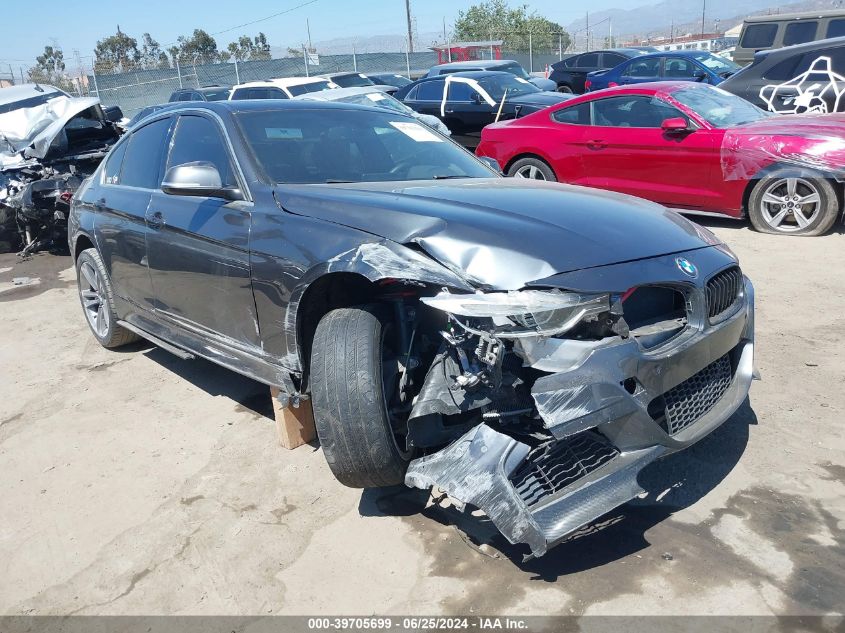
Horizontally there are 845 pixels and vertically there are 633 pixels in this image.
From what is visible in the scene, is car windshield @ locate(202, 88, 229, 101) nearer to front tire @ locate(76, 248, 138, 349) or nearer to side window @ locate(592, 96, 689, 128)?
side window @ locate(592, 96, 689, 128)

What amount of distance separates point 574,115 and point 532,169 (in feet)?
2.64

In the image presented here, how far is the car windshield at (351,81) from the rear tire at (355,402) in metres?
13.9

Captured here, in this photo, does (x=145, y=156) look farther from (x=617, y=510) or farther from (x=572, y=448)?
(x=617, y=510)

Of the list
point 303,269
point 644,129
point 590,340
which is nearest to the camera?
point 590,340

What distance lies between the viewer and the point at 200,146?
406cm

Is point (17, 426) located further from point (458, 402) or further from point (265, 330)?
point (458, 402)

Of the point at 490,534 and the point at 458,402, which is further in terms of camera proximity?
the point at 490,534

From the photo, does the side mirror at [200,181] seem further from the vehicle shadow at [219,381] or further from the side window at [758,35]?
the side window at [758,35]

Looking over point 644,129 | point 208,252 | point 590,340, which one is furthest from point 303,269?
point 644,129

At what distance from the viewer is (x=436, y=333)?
307 centimetres

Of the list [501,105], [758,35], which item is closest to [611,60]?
[758,35]

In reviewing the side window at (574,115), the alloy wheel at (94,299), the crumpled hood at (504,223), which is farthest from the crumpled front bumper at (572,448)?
the side window at (574,115)

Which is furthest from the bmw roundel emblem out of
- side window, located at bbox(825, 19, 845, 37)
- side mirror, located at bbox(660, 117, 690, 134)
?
side window, located at bbox(825, 19, 845, 37)

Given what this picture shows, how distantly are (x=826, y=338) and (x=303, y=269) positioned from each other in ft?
11.8
